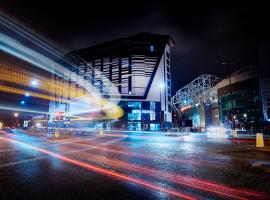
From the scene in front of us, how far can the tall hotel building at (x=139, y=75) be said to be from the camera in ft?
266

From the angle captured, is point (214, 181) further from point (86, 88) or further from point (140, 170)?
point (86, 88)

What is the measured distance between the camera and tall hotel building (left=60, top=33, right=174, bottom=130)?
8119 cm

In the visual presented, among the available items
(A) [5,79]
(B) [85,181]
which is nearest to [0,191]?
(B) [85,181]

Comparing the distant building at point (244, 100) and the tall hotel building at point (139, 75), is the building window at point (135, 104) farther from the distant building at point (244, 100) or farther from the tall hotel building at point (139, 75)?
the distant building at point (244, 100)

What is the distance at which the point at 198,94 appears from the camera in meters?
109

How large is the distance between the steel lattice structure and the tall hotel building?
736 inches

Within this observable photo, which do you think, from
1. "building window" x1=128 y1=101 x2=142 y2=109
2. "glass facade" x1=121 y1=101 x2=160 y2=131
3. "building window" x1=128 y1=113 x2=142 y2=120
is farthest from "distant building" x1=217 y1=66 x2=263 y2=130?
"building window" x1=128 y1=101 x2=142 y2=109

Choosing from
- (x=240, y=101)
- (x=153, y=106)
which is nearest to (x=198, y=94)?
(x=240, y=101)

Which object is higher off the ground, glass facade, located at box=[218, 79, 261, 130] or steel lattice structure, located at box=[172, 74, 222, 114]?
steel lattice structure, located at box=[172, 74, 222, 114]

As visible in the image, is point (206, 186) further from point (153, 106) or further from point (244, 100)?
point (153, 106)

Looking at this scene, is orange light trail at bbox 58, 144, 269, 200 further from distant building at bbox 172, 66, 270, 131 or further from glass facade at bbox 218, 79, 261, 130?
glass facade at bbox 218, 79, 261, 130

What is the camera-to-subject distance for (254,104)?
7162cm

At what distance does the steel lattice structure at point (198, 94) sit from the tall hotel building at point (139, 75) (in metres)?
18.7

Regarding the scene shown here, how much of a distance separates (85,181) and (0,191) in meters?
1.92
